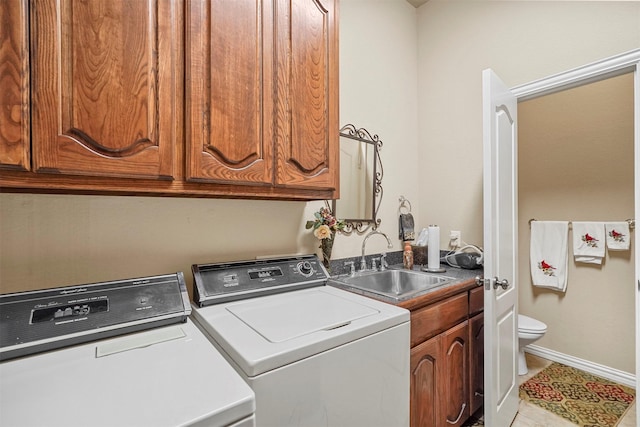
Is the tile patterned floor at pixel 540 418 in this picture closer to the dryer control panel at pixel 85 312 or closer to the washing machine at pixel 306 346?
the washing machine at pixel 306 346

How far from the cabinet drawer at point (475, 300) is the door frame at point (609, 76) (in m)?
0.71

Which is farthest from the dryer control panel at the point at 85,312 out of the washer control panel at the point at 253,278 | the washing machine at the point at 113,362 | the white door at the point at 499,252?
the white door at the point at 499,252

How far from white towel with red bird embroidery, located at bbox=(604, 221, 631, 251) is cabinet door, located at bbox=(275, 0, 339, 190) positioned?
2253 mm

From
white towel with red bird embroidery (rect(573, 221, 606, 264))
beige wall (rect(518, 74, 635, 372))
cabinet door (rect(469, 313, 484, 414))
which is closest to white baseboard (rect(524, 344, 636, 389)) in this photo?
beige wall (rect(518, 74, 635, 372))

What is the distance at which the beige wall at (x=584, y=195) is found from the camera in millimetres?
2227

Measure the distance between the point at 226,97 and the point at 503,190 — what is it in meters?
1.54

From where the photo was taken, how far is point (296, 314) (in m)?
1.14

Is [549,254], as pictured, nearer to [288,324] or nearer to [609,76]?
[609,76]

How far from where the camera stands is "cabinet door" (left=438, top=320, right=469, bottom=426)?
1.60 m

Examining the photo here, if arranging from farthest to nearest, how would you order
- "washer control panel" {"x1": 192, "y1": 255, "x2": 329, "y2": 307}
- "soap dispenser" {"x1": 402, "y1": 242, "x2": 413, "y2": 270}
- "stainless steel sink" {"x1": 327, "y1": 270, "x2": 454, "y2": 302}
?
1. "soap dispenser" {"x1": 402, "y1": 242, "x2": 413, "y2": 270}
2. "stainless steel sink" {"x1": 327, "y1": 270, "x2": 454, "y2": 302}
3. "washer control panel" {"x1": 192, "y1": 255, "x2": 329, "y2": 307}

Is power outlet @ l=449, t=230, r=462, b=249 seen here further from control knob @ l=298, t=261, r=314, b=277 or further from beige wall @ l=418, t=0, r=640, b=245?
control knob @ l=298, t=261, r=314, b=277

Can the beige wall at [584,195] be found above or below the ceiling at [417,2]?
below

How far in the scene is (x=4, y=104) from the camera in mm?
781

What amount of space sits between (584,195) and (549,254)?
0.54 metres
